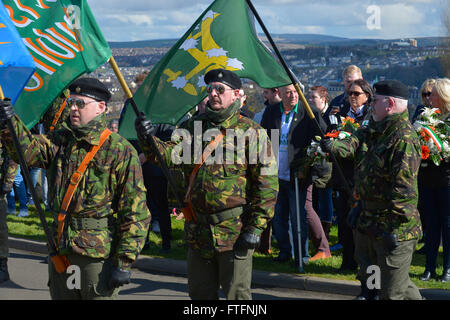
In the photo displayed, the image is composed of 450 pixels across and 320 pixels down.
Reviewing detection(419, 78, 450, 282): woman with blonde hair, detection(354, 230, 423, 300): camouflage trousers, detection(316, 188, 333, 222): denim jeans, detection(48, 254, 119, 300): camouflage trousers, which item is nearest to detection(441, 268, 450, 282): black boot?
detection(419, 78, 450, 282): woman with blonde hair

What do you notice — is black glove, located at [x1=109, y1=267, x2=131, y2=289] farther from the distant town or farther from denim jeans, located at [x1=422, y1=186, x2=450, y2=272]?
denim jeans, located at [x1=422, y1=186, x2=450, y2=272]

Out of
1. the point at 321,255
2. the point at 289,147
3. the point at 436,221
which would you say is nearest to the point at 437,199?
the point at 436,221

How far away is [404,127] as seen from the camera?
5.35 m

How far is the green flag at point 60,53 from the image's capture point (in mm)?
5234

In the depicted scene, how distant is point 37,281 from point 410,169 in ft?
14.8

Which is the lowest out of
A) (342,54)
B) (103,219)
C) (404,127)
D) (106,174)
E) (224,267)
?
(224,267)

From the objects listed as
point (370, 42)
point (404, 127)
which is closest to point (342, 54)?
point (370, 42)

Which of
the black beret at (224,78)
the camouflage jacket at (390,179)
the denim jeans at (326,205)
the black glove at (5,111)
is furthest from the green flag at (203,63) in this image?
the denim jeans at (326,205)

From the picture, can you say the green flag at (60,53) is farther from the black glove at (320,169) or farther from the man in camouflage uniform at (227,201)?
the black glove at (320,169)

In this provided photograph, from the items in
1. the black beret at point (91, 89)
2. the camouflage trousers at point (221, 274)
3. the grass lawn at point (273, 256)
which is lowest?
the grass lawn at point (273, 256)

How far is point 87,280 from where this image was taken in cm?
437

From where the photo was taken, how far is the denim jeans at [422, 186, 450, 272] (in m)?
7.27

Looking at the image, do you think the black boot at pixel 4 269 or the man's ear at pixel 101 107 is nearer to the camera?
the man's ear at pixel 101 107
